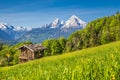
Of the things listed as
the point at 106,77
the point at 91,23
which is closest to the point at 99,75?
the point at 106,77

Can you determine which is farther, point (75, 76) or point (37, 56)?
point (37, 56)

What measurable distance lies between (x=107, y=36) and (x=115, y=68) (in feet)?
477

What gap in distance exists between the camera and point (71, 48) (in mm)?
175750

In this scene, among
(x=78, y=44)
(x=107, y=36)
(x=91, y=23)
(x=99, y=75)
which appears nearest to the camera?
(x=99, y=75)

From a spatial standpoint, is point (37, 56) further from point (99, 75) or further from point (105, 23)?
point (99, 75)

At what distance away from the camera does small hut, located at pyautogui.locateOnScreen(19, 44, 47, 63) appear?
4732 inches

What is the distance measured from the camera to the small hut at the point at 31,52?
12019 centimetres

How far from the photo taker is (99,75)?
5.19 metres

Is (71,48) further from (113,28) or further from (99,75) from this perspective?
(99,75)

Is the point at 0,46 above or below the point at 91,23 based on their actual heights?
below

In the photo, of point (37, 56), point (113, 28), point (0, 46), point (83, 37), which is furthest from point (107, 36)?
point (0, 46)

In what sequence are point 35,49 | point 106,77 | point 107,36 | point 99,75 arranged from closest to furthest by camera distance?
point 106,77
point 99,75
point 35,49
point 107,36

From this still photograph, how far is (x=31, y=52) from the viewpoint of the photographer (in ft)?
397

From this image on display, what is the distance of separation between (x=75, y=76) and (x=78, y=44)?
170356 mm
